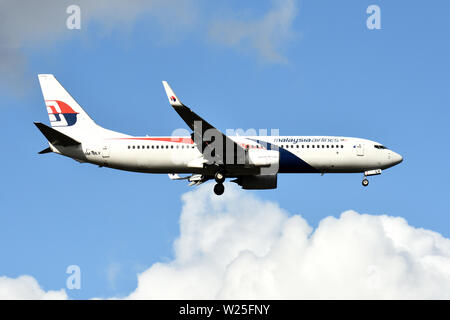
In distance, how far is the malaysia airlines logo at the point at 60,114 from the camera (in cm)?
7062

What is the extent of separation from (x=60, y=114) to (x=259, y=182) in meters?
19.4

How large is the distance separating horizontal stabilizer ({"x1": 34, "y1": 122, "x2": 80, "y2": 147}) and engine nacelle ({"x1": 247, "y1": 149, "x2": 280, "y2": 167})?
15214 millimetres

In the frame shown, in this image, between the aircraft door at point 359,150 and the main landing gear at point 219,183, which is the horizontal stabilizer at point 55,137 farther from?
the aircraft door at point 359,150

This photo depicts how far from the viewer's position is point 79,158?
6762 cm

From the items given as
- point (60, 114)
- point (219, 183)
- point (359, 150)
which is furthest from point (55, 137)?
point (359, 150)

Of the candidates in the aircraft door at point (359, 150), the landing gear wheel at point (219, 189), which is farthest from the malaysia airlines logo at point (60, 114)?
the aircraft door at point (359, 150)

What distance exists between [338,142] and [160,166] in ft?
51.4

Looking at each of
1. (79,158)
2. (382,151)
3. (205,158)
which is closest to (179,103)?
(205,158)

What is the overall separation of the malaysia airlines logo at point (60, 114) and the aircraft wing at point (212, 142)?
43.9ft

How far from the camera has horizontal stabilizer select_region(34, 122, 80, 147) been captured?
6462 cm

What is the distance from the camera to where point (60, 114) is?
71000 millimetres
